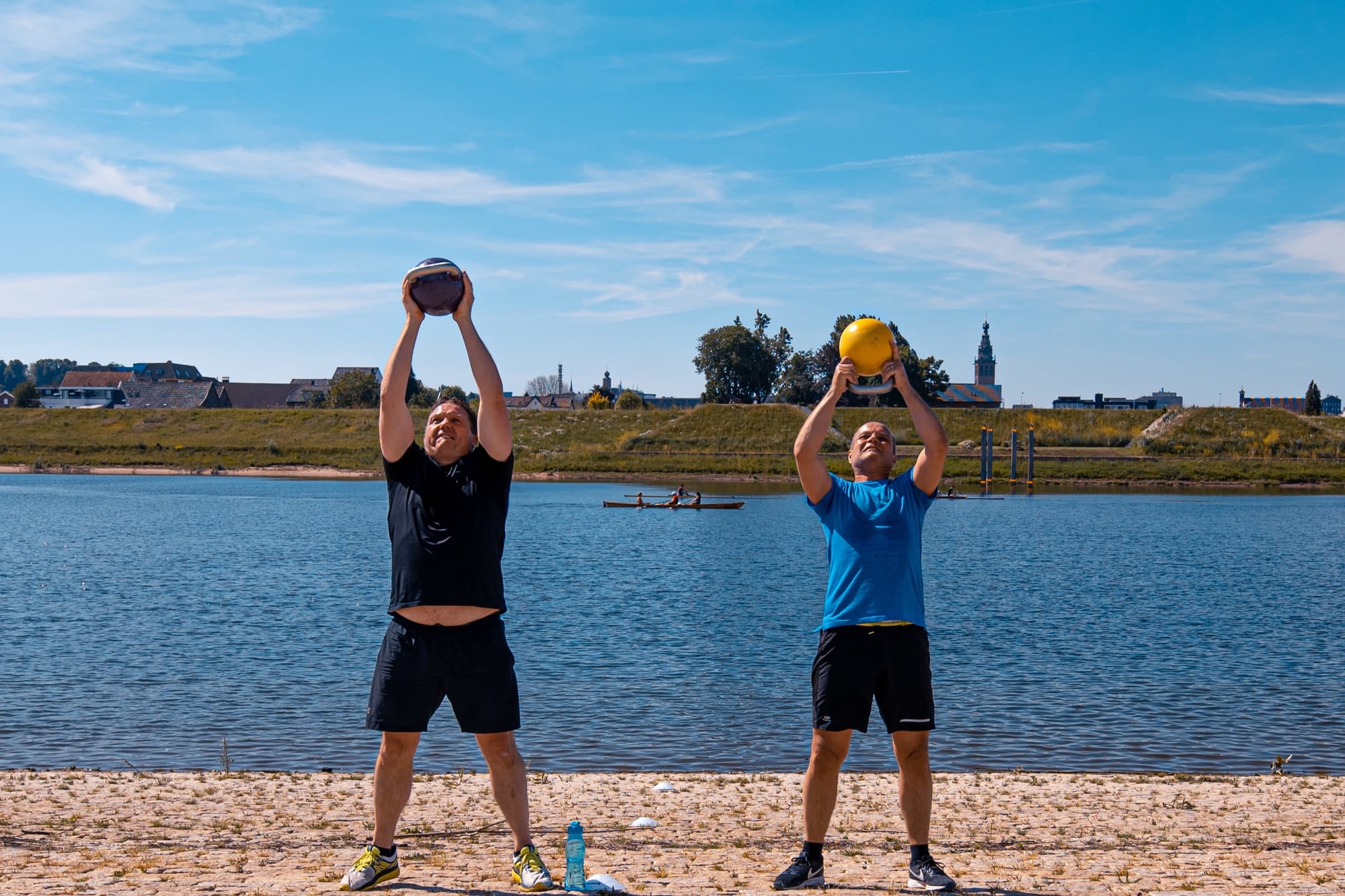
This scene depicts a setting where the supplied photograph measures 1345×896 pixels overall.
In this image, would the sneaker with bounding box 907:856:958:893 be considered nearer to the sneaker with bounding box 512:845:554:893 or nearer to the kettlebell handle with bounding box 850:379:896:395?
the sneaker with bounding box 512:845:554:893

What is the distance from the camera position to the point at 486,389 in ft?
20.9

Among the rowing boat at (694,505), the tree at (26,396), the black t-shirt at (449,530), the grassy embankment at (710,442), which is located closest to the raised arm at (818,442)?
the black t-shirt at (449,530)

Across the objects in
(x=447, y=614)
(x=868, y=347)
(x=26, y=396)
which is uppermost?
(x=26, y=396)

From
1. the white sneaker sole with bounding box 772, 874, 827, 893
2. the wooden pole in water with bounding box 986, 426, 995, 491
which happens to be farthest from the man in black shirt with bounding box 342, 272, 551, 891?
the wooden pole in water with bounding box 986, 426, 995, 491

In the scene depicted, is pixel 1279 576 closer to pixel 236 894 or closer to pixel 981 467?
pixel 236 894

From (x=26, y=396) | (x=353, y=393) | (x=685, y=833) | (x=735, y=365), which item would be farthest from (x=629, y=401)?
(x=685, y=833)

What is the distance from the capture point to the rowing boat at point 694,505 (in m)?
57.1

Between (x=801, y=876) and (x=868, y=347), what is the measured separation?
2878 millimetres

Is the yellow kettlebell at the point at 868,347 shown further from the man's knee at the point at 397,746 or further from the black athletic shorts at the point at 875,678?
the man's knee at the point at 397,746

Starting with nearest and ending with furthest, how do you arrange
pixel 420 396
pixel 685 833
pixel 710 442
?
pixel 685 833 → pixel 710 442 → pixel 420 396

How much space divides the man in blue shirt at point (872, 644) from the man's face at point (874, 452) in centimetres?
17

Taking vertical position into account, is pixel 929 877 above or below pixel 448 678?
below

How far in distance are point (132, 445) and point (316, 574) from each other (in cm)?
7264

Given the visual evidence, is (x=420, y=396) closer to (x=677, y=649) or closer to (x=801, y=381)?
(x=801, y=381)
